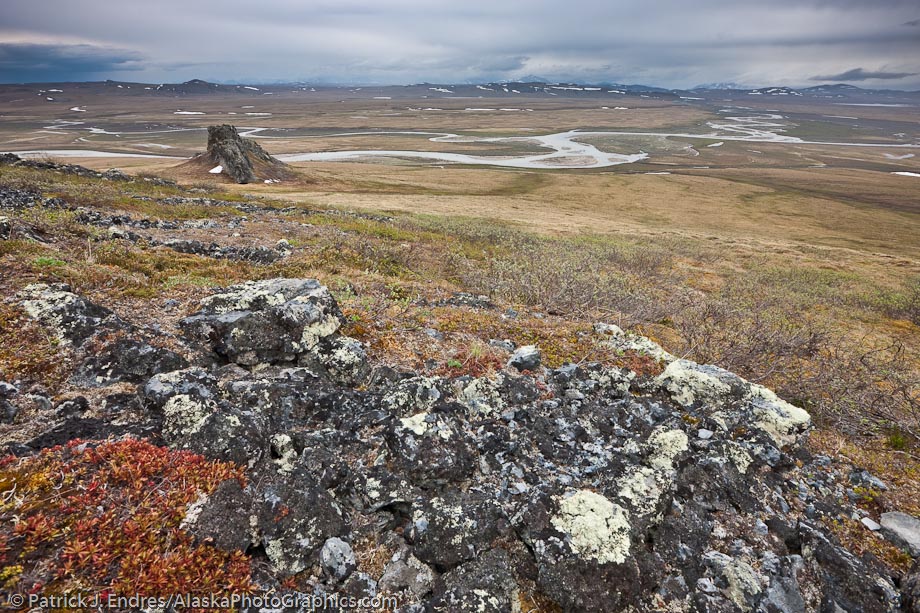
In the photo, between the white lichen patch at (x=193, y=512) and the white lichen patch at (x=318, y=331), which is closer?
the white lichen patch at (x=193, y=512)

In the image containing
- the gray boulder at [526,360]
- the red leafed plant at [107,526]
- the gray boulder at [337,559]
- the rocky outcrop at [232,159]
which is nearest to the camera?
the red leafed plant at [107,526]

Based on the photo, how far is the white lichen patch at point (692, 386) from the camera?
23.6 ft

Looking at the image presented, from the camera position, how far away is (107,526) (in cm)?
373

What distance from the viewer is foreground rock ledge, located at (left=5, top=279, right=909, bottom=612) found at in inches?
167

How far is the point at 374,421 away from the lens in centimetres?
600

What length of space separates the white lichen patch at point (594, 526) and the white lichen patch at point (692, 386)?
130 inches

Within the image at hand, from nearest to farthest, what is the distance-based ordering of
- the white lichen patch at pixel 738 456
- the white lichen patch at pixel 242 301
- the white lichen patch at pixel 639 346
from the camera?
the white lichen patch at pixel 738 456 → the white lichen patch at pixel 242 301 → the white lichen patch at pixel 639 346

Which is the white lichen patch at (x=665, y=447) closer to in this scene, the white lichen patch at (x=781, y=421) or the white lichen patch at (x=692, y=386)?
the white lichen patch at (x=692, y=386)

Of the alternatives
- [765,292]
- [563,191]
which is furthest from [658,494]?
[563,191]

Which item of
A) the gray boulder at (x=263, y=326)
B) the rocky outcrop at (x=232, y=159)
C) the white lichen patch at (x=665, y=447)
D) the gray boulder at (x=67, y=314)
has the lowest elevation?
the white lichen patch at (x=665, y=447)

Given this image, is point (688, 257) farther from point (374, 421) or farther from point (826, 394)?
point (374, 421)

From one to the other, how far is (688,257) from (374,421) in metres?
37.8

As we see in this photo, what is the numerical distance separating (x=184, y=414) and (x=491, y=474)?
3.87 m

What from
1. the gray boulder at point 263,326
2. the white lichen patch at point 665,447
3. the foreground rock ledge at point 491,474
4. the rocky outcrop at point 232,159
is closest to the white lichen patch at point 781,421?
the foreground rock ledge at point 491,474
